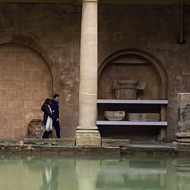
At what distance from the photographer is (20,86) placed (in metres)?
23.6

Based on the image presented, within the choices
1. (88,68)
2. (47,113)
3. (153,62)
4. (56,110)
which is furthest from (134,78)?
(88,68)

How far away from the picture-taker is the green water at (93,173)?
505 inches

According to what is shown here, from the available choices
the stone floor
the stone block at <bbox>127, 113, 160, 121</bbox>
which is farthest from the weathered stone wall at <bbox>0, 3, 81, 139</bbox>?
the stone floor

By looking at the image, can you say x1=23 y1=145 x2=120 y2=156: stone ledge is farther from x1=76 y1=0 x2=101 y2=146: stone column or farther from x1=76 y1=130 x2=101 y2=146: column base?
x1=76 y1=0 x2=101 y2=146: stone column

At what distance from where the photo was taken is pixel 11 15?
23328 mm

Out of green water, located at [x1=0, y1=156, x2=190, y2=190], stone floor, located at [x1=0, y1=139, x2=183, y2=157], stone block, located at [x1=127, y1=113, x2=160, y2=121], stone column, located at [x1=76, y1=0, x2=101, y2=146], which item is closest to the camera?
green water, located at [x1=0, y1=156, x2=190, y2=190]

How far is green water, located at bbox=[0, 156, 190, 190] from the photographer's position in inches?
505

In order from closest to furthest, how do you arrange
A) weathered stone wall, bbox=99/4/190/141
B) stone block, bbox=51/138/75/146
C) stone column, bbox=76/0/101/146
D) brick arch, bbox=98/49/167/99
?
stone block, bbox=51/138/75/146 < stone column, bbox=76/0/101/146 < weathered stone wall, bbox=99/4/190/141 < brick arch, bbox=98/49/167/99

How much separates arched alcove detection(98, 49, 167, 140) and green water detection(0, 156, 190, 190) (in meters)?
5.30

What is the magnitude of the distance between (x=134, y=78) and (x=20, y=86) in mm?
4279

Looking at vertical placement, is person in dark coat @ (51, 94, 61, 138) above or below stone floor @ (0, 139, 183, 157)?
above

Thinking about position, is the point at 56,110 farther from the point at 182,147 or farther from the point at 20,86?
the point at 182,147

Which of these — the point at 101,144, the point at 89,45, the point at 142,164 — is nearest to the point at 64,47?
the point at 89,45

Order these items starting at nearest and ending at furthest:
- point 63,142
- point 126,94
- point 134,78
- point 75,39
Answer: point 63,142
point 126,94
point 75,39
point 134,78
